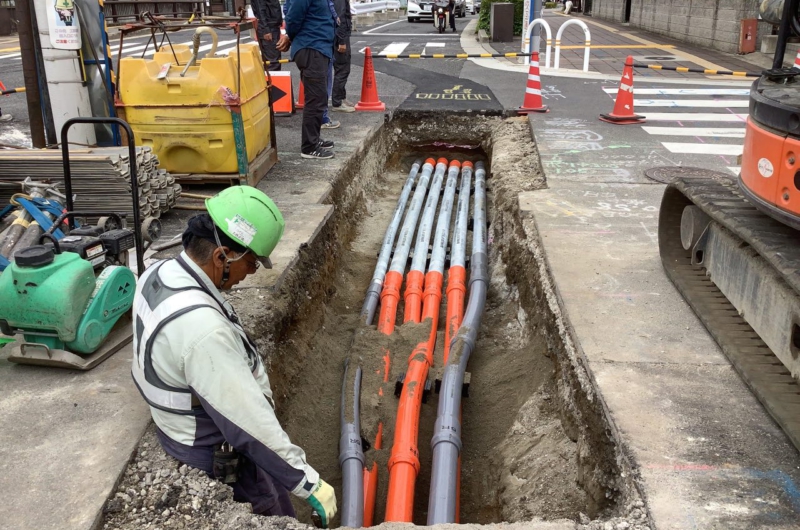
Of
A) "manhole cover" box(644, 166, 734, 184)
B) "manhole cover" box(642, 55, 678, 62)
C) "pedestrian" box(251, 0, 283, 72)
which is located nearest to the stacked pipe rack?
"manhole cover" box(644, 166, 734, 184)

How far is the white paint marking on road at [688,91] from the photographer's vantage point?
514 inches

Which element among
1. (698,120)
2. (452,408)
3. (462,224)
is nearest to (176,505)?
(452,408)

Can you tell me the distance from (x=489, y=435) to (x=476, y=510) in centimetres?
67

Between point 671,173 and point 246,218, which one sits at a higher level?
point 246,218

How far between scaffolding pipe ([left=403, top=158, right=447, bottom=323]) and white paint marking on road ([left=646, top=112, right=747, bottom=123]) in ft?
12.6

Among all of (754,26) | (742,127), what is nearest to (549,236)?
(742,127)

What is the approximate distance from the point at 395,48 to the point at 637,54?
698cm

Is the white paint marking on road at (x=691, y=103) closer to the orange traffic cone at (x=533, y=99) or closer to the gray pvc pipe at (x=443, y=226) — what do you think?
the orange traffic cone at (x=533, y=99)

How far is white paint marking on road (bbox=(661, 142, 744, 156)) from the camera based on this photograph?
906 centimetres

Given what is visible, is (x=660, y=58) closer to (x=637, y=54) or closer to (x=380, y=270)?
(x=637, y=54)

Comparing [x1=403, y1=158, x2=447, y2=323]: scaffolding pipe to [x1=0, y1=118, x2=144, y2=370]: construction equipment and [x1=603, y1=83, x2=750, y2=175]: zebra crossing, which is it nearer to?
[x1=0, y1=118, x2=144, y2=370]: construction equipment

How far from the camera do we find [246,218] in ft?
9.65

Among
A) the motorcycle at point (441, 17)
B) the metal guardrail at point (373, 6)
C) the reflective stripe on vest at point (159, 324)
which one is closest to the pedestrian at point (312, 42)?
the reflective stripe on vest at point (159, 324)

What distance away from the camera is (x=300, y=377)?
5500 mm
